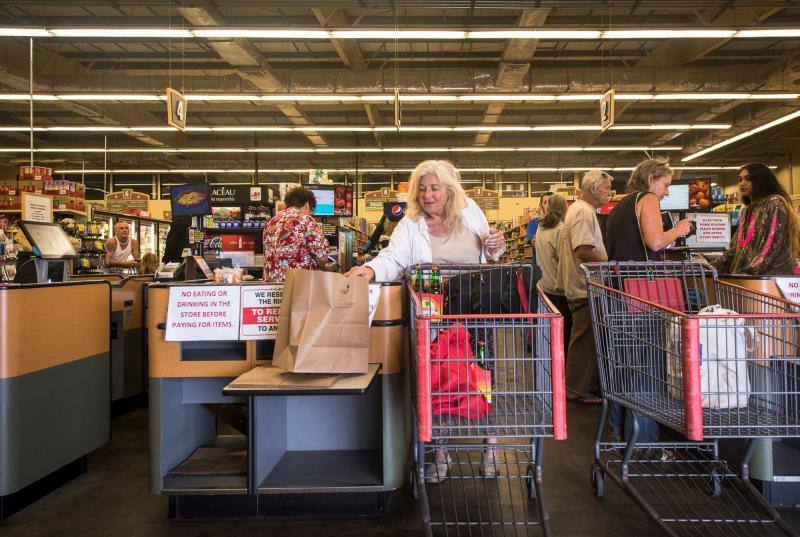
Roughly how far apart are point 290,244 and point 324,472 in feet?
6.96

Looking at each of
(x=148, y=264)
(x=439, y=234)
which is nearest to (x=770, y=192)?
(x=439, y=234)

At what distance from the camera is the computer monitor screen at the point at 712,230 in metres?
5.73

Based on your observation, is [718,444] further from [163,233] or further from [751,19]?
[163,233]

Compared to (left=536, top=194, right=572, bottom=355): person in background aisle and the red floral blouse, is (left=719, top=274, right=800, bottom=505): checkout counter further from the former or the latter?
the red floral blouse

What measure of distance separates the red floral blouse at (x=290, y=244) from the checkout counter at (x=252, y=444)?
1.65m

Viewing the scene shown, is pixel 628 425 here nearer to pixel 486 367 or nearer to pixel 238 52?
pixel 486 367

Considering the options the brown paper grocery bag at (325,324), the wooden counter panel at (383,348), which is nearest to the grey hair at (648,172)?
the wooden counter panel at (383,348)

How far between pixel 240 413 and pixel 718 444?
240 centimetres

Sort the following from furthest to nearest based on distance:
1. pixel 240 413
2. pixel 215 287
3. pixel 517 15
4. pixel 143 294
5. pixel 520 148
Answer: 1. pixel 520 148
2. pixel 517 15
3. pixel 143 294
4. pixel 240 413
5. pixel 215 287

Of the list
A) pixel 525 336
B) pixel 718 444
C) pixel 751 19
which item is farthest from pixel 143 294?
pixel 751 19

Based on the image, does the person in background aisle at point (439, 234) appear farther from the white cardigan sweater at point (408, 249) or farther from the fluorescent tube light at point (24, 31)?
the fluorescent tube light at point (24, 31)

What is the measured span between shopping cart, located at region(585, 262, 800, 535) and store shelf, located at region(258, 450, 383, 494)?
1.12 m

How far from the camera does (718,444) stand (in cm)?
274

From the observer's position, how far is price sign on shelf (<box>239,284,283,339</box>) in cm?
238
